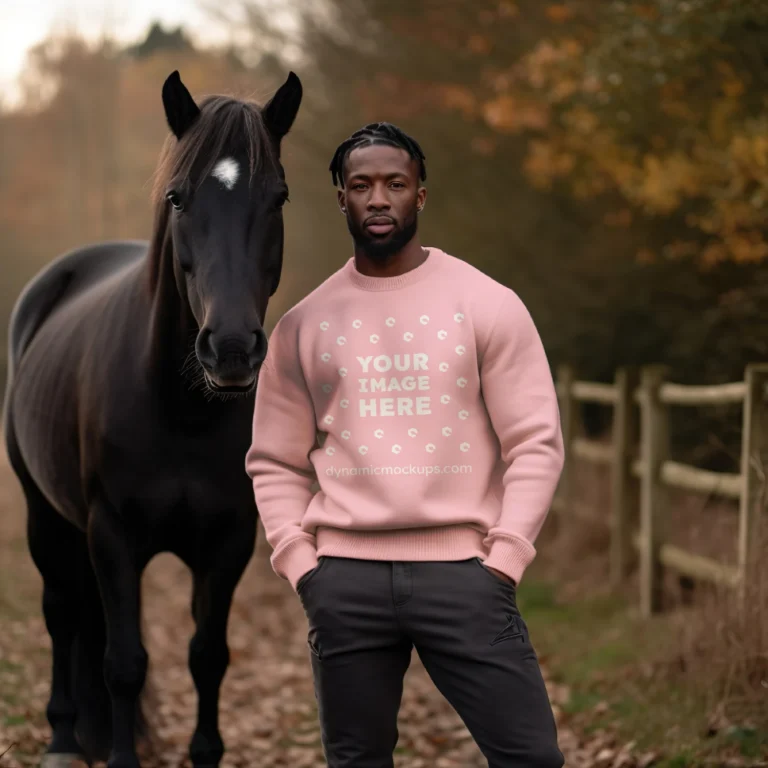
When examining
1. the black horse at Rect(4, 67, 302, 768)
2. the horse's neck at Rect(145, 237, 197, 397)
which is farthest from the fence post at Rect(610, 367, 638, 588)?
the horse's neck at Rect(145, 237, 197, 397)

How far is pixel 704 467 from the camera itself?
27.1ft

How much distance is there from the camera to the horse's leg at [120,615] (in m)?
3.89

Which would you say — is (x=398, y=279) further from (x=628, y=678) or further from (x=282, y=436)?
(x=628, y=678)

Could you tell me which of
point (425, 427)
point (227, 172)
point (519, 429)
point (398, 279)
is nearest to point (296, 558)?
point (425, 427)

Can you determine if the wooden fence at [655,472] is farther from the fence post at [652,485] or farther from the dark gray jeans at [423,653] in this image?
the dark gray jeans at [423,653]

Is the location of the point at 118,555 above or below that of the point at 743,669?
above

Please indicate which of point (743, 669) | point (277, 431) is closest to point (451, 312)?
point (277, 431)

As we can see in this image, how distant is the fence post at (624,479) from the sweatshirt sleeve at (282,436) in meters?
5.50

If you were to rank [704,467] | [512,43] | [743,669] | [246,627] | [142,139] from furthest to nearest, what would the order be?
[142,139], [512,43], [704,467], [246,627], [743,669]

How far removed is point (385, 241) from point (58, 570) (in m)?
3.02

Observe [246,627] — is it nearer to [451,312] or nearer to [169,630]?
[169,630]

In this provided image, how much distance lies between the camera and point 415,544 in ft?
8.62

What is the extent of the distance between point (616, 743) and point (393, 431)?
2.58 meters

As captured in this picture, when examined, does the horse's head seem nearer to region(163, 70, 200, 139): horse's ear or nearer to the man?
region(163, 70, 200, 139): horse's ear
